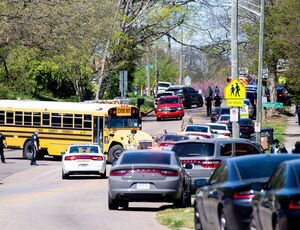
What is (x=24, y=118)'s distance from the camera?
4731 centimetres

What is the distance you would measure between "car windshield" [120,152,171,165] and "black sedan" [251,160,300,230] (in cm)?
935

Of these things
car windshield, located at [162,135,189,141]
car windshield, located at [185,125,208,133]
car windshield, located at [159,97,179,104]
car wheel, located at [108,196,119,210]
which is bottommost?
car wheel, located at [108,196,119,210]

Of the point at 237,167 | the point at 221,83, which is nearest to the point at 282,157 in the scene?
the point at 237,167

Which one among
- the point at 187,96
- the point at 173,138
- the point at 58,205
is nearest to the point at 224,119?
the point at 173,138

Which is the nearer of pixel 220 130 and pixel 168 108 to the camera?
pixel 220 130

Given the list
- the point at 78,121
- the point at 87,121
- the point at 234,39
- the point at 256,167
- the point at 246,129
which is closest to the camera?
the point at 256,167

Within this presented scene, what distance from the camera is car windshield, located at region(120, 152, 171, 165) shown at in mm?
23172

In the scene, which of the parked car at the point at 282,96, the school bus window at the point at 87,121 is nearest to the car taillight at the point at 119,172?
the school bus window at the point at 87,121

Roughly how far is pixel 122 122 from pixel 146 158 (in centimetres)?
2253

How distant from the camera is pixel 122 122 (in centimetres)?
4581

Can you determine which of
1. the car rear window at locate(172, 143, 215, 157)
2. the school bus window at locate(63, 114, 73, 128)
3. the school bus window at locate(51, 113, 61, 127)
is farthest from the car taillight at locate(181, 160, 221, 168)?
the school bus window at locate(51, 113, 61, 127)

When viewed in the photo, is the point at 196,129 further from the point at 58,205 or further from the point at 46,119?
the point at 58,205

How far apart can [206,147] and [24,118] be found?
74.7 ft

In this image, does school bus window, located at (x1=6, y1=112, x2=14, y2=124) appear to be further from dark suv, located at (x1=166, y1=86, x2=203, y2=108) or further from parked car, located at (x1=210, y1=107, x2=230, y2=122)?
dark suv, located at (x1=166, y1=86, x2=203, y2=108)
